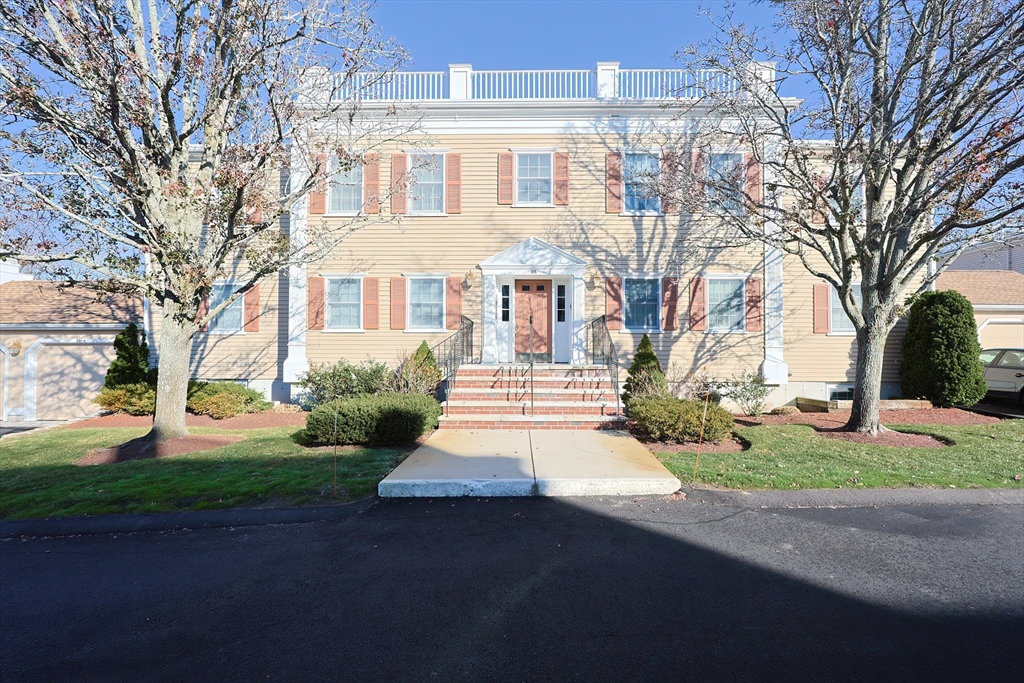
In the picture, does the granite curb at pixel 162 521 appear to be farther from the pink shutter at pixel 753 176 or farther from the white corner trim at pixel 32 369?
the white corner trim at pixel 32 369

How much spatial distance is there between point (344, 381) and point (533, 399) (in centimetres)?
433

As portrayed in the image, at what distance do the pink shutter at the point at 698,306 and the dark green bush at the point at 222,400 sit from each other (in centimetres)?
1078

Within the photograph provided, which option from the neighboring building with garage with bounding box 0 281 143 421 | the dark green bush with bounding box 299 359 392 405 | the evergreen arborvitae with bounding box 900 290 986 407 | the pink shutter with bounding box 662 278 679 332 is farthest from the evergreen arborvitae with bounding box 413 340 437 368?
the evergreen arborvitae with bounding box 900 290 986 407

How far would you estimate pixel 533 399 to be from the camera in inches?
382

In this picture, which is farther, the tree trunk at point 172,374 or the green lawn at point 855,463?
the tree trunk at point 172,374

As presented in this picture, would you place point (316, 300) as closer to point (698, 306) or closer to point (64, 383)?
point (64, 383)

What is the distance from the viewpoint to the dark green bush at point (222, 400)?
36.3ft

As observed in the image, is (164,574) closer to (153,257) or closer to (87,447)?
(87,447)

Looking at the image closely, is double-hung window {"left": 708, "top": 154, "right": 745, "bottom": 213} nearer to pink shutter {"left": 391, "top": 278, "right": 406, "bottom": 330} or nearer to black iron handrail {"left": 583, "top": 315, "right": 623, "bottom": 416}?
black iron handrail {"left": 583, "top": 315, "right": 623, "bottom": 416}

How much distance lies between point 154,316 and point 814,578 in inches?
600

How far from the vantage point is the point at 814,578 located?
362 centimetres

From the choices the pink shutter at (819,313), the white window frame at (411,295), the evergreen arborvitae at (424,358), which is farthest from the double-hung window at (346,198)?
the pink shutter at (819,313)

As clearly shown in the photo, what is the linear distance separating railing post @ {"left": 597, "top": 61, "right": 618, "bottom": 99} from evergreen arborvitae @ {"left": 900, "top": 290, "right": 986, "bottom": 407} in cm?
905

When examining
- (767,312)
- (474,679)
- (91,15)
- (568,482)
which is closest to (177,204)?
(91,15)
